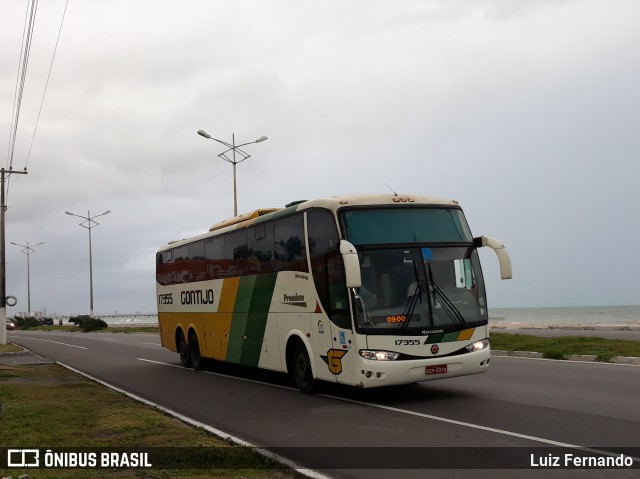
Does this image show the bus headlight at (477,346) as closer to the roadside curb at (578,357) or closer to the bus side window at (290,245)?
the bus side window at (290,245)

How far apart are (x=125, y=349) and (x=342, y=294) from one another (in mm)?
20941

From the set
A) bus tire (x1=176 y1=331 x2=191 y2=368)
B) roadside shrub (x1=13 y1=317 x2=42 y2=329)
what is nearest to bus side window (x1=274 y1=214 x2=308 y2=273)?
bus tire (x1=176 y1=331 x2=191 y2=368)

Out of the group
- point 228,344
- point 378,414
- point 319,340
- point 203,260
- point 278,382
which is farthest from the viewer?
point 203,260

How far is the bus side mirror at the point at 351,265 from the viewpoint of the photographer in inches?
410

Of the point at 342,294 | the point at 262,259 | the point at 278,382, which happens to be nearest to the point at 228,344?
the point at 278,382

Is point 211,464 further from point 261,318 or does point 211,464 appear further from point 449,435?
point 261,318

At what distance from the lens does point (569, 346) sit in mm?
19688

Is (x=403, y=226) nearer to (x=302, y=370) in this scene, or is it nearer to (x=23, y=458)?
(x=302, y=370)

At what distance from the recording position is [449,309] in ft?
37.5

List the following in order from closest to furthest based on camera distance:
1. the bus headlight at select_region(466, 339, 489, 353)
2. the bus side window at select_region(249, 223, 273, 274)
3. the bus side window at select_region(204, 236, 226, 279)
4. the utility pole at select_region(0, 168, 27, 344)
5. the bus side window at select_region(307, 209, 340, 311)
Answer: the bus headlight at select_region(466, 339, 489, 353), the bus side window at select_region(307, 209, 340, 311), the bus side window at select_region(249, 223, 273, 274), the bus side window at select_region(204, 236, 226, 279), the utility pole at select_region(0, 168, 27, 344)

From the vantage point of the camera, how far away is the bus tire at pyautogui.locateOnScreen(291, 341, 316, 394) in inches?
520

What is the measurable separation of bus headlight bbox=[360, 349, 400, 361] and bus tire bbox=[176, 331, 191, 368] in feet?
33.2

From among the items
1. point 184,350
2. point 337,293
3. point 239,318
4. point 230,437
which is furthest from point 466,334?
point 184,350

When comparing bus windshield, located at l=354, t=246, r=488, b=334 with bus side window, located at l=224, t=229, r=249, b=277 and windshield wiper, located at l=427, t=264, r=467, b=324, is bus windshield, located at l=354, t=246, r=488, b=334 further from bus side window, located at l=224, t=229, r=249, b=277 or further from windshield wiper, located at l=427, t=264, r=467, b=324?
bus side window, located at l=224, t=229, r=249, b=277
